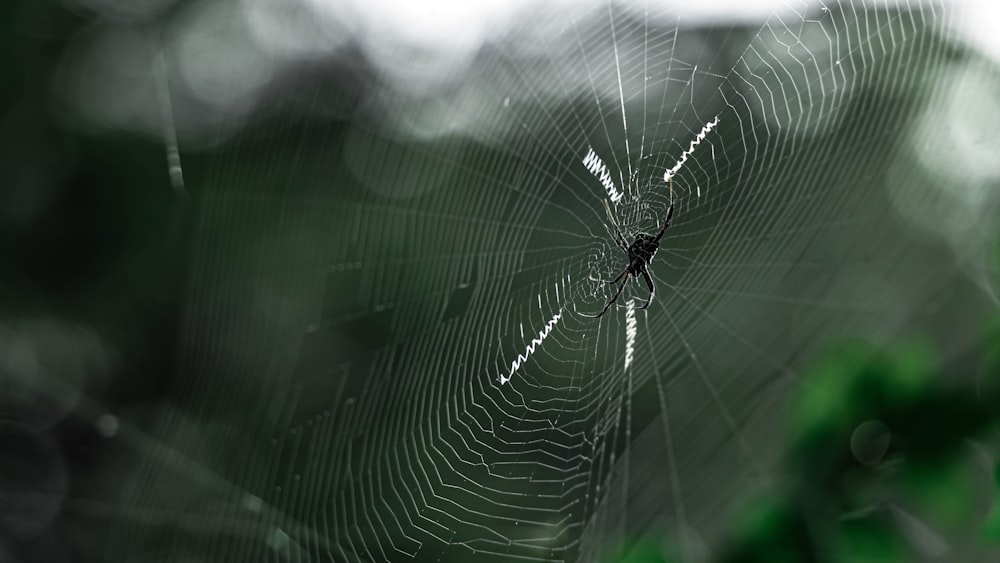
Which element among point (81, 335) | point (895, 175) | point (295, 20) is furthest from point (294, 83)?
point (895, 175)

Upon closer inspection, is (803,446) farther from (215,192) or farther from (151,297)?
(151,297)

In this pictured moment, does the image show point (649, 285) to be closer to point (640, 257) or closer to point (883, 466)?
point (640, 257)

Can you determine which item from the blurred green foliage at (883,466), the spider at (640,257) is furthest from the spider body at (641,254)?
the blurred green foliage at (883,466)

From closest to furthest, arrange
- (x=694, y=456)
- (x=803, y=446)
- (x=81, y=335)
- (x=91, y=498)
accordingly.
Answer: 1. (x=803, y=446)
2. (x=694, y=456)
3. (x=91, y=498)
4. (x=81, y=335)

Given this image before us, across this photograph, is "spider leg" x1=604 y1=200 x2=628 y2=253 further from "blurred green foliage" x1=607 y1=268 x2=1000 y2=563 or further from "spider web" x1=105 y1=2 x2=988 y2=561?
"blurred green foliage" x1=607 y1=268 x2=1000 y2=563

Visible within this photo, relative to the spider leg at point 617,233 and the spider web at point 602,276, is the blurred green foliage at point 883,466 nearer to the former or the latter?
the spider web at point 602,276

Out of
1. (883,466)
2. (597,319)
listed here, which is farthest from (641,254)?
(883,466)
